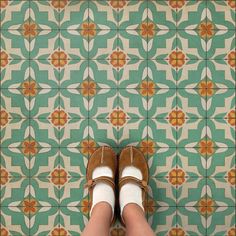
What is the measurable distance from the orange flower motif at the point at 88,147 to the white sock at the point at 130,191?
0.12 m

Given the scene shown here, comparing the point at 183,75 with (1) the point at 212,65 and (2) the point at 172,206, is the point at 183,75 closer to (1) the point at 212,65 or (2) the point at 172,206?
(1) the point at 212,65

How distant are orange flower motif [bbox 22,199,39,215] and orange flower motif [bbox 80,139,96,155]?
22 cm

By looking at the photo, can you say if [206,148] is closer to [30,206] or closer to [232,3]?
[232,3]

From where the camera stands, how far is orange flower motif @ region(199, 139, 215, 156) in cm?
124

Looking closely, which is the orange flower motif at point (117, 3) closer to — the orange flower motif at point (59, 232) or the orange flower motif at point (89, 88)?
the orange flower motif at point (89, 88)

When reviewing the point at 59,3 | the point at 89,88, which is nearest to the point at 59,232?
the point at 89,88

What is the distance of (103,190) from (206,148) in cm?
35

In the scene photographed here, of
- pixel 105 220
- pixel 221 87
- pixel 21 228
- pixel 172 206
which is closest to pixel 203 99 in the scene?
pixel 221 87

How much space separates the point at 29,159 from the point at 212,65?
2.12ft

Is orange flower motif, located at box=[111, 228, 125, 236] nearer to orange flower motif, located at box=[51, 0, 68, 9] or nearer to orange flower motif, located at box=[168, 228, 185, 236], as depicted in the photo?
orange flower motif, located at box=[168, 228, 185, 236]

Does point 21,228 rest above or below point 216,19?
below

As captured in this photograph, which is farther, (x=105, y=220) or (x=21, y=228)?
(x=21, y=228)

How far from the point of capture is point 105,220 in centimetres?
104

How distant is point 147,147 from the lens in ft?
4.07
